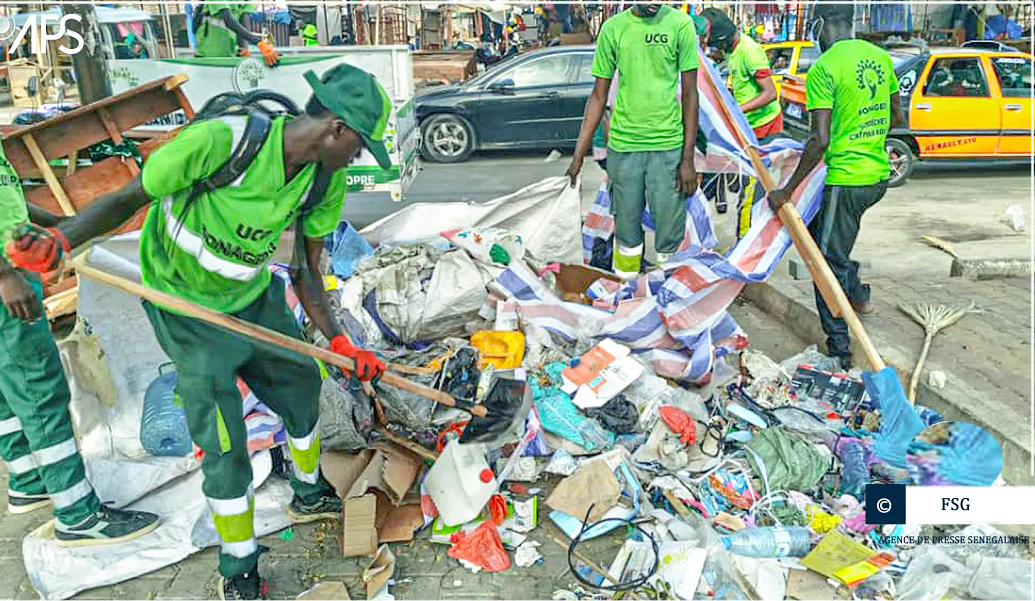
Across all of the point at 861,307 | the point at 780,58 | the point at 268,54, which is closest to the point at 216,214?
the point at 861,307

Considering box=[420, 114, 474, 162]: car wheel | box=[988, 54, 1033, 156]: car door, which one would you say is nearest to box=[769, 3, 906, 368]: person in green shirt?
box=[988, 54, 1033, 156]: car door

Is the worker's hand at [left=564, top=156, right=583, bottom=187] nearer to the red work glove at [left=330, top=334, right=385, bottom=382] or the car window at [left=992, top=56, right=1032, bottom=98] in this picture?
the red work glove at [left=330, top=334, right=385, bottom=382]

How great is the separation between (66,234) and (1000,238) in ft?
24.3

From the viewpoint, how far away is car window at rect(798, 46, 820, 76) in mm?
11047

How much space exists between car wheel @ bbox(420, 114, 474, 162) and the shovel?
7.03 metres

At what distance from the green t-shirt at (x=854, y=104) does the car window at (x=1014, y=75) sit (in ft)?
20.4

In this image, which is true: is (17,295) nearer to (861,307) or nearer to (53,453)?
(53,453)

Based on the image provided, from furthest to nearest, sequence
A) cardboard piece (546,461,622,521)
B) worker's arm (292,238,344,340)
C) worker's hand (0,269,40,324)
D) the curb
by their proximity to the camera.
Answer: the curb < cardboard piece (546,461,622,521) < worker's arm (292,238,344,340) < worker's hand (0,269,40,324)

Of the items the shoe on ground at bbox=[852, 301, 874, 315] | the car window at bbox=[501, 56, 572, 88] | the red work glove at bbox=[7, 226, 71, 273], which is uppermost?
the car window at bbox=[501, 56, 572, 88]

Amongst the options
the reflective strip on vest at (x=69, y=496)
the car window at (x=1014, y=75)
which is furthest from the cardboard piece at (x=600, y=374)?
the car window at (x=1014, y=75)

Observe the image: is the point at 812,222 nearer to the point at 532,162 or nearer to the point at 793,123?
the point at 793,123

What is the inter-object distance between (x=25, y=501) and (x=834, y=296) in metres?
3.88

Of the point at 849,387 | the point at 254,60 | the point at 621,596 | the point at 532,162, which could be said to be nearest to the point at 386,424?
the point at 621,596

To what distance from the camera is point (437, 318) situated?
4.62m
